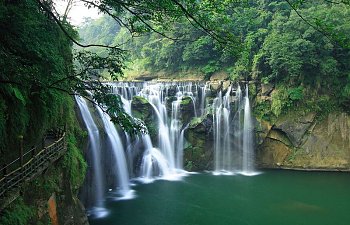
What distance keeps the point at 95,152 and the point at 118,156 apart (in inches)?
89.9

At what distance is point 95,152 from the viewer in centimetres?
1495

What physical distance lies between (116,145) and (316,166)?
12.3 meters

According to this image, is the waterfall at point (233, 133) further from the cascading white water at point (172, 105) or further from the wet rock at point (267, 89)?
the cascading white water at point (172, 105)

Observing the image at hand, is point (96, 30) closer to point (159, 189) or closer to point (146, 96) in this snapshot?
point (146, 96)

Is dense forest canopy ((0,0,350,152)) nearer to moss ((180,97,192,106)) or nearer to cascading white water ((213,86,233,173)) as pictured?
cascading white water ((213,86,233,173))

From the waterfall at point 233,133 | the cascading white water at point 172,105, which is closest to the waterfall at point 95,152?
the cascading white water at point 172,105

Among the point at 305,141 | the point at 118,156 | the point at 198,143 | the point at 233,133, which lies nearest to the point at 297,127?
the point at 305,141

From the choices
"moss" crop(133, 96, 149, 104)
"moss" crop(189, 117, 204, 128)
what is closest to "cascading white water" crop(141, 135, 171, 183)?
"moss" crop(133, 96, 149, 104)

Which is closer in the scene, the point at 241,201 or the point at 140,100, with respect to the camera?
the point at 241,201

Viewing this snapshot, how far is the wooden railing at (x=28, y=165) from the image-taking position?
6219 millimetres

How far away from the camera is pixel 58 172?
934cm

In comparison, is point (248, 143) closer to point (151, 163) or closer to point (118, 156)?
point (151, 163)

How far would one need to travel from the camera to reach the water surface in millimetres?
13539

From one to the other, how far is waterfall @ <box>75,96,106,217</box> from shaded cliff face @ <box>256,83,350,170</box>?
1058cm
